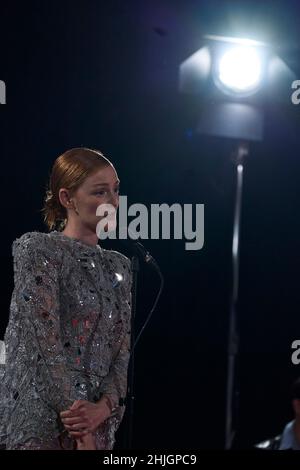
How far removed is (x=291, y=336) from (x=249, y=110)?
3.54ft

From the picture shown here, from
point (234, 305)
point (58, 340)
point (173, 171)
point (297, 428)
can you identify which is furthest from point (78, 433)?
point (173, 171)

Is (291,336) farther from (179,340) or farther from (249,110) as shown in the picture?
(249,110)

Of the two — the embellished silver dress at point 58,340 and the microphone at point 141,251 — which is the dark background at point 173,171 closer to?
the microphone at point 141,251

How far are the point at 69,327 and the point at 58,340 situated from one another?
0.08 meters

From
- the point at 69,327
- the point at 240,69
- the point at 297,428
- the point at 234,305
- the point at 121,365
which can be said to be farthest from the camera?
the point at 234,305

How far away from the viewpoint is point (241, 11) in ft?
11.2

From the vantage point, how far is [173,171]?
3.60 meters

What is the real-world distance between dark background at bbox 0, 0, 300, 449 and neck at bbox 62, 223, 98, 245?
1.32 metres

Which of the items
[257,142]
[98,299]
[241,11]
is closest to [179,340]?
[257,142]

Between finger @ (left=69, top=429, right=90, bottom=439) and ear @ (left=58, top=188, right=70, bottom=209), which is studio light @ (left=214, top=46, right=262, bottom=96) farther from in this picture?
finger @ (left=69, top=429, right=90, bottom=439)

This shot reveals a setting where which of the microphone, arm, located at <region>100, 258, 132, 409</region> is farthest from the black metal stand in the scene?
arm, located at <region>100, 258, 132, 409</region>

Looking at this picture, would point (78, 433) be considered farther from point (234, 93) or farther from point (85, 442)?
point (234, 93)

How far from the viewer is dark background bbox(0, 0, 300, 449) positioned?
322cm
